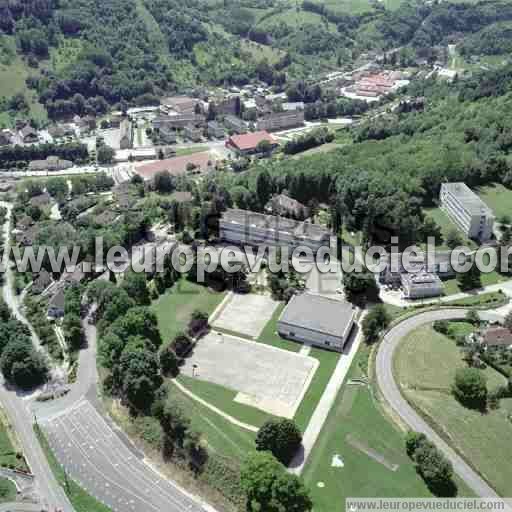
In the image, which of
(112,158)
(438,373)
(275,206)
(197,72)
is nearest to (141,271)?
(275,206)

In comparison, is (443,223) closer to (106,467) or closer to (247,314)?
(247,314)

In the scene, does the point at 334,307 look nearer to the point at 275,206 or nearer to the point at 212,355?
the point at 212,355

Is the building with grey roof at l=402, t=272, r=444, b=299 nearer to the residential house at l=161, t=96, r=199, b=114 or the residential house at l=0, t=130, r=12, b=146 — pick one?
the residential house at l=161, t=96, r=199, b=114

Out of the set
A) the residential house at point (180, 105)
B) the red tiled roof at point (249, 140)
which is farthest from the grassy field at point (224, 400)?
the residential house at point (180, 105)

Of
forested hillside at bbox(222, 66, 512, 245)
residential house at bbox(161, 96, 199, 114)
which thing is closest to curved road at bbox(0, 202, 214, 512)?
forested hillside at bbox(222, 66, 512, 245)

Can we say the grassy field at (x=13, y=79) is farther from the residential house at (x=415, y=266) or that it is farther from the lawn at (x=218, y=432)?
the lawn at (x=218, y=432)
